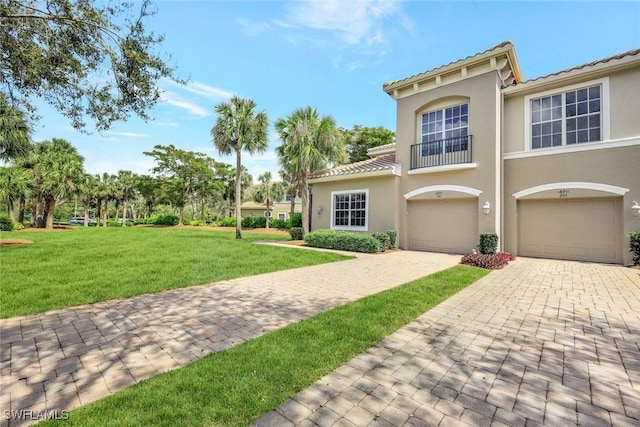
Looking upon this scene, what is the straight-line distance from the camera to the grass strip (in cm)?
227

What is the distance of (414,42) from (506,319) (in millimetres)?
10351

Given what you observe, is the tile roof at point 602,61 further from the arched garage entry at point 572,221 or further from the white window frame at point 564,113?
the arched garage entry at point 572,221

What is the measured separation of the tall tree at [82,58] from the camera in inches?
199

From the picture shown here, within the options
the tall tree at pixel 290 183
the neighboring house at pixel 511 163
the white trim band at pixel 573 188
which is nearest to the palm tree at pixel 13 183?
the tall tree at pixel 290 183

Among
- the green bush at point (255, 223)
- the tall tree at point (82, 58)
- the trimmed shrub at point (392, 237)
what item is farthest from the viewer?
the green bush at point (255, 223)

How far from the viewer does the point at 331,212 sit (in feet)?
52.8

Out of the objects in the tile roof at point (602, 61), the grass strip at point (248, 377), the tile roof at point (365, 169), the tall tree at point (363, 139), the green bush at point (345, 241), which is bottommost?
the grass strip at point (248, 377)

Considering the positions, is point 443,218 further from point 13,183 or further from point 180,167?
point 180,167

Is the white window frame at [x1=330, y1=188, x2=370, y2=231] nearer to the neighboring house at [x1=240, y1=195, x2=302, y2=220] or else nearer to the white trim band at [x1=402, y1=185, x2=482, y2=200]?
the white trim band at [x1=402, y1=185, x2=482, y2=200]

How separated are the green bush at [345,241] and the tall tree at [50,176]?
22.2 metres

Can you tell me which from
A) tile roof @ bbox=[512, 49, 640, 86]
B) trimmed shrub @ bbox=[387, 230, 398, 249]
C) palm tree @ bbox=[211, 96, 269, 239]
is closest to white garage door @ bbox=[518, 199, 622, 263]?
tile roof @ bbox=[512, 49, 640, 86]

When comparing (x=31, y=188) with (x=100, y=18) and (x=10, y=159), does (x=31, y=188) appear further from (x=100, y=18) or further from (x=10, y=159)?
(x=100, y=18)

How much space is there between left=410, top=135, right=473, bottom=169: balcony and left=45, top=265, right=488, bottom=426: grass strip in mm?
9605

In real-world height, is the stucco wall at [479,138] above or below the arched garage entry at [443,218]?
above
